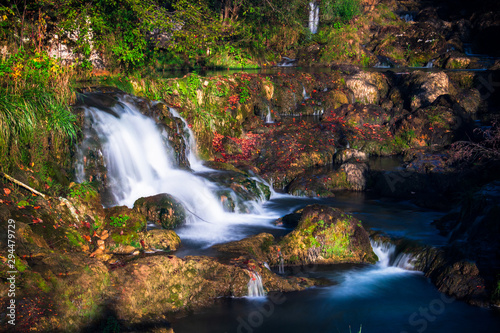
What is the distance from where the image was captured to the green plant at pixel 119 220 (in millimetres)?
7732

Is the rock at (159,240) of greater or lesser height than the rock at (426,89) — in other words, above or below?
below

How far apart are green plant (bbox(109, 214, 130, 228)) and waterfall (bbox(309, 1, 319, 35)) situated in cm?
2563

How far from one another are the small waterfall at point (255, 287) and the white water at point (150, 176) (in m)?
2.16

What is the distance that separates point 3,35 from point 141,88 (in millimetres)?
3897

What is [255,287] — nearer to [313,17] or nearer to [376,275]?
[376,275]

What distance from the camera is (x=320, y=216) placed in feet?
27.4

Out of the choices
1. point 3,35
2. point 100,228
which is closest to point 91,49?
point 3,35

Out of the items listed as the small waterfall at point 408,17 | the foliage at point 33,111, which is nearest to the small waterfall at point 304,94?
the foliage at point 33,111

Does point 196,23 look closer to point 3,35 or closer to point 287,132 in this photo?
point 287,132

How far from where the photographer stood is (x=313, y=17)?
30906 mm

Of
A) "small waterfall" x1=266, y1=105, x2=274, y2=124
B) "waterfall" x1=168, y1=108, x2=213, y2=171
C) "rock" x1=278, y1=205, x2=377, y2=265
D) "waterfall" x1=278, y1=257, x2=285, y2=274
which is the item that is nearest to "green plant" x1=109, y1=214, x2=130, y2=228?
"rock" x1=278, y1=205, x2=377, y2=265

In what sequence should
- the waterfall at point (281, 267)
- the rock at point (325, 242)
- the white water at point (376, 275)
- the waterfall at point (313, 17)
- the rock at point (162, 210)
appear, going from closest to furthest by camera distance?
1. the white water at point (376, 275)
2. the waterfall at point (281, 267)
3. the rock at point (325, 242)
4. the rock at point (162, 210)
5. the waterfall at point (313, 17)

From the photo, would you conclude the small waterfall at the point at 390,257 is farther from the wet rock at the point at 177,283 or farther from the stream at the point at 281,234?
the wet rock at the point at 177,283

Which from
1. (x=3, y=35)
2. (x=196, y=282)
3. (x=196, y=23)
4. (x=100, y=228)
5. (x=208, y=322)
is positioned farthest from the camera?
(x=196, y=23)
